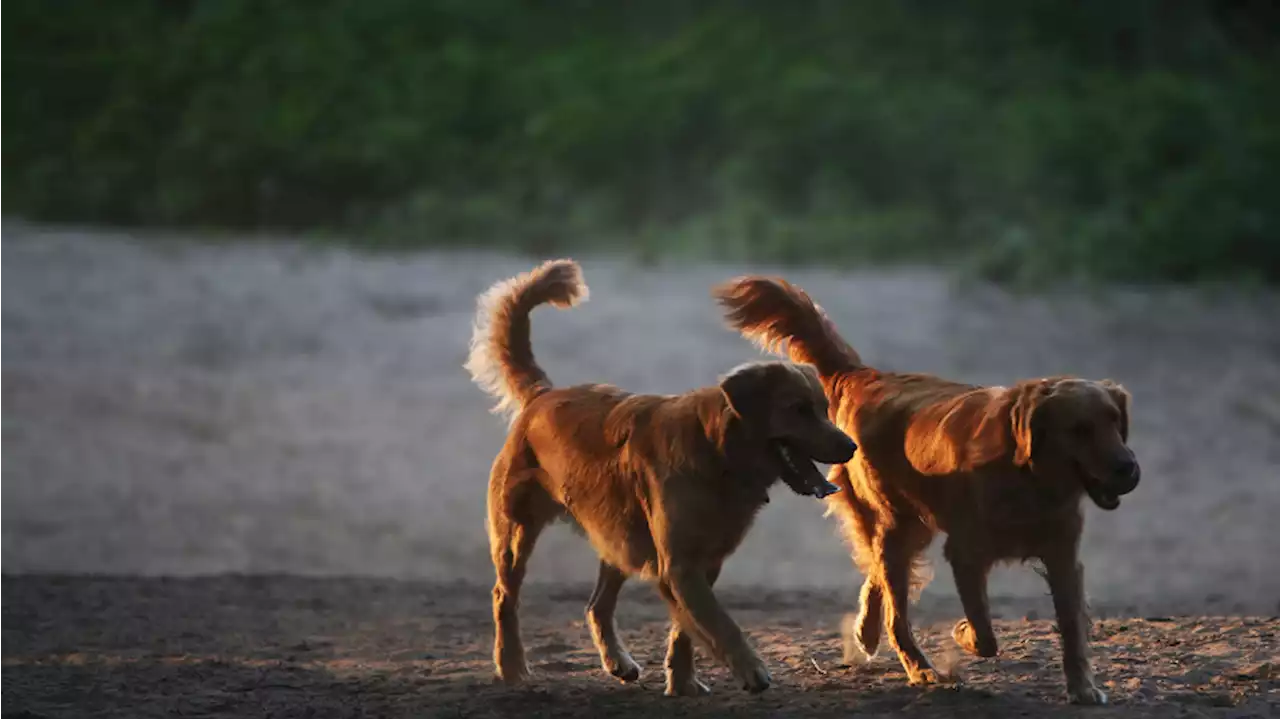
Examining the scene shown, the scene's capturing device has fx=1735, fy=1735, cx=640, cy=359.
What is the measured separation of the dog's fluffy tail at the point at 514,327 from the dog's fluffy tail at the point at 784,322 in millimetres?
744

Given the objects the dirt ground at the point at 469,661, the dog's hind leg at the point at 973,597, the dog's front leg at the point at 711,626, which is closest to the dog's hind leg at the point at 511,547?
the dirt ground at the point at 469,661

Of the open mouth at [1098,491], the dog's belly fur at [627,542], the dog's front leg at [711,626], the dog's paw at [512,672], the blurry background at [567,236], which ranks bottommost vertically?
the dog's paw at [512,672]

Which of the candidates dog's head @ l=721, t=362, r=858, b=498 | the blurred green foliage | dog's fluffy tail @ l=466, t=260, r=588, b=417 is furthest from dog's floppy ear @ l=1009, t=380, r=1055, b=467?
the blurred green foliage

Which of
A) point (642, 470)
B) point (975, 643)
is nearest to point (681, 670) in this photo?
point (642, 470)

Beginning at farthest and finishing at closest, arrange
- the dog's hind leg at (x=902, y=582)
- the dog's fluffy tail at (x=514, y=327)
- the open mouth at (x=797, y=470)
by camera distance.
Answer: the dog's fluffy tail at (x=514, y=327) → the dog's hind leg at (x=902, y=582) → the open mouth at (x=797, y=470)

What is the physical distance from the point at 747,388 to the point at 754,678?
3.47 ft

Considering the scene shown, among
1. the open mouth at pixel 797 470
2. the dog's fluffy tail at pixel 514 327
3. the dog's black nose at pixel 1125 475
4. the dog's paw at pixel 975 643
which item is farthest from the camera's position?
the dog's fluffy tail at pixel 514 327

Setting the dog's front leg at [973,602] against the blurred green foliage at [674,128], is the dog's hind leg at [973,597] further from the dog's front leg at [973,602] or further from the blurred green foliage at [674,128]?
the blurred green foliage at [674,128]

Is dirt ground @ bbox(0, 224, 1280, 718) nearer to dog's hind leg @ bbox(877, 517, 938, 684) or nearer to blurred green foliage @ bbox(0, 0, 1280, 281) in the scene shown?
dog's hind leg @ bbox(877, 517, 938, 684)

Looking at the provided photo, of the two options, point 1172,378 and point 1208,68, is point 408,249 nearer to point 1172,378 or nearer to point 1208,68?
point 1172,378

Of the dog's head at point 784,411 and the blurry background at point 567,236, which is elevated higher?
the blurry background at point 567,236

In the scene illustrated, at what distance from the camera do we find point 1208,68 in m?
30.8

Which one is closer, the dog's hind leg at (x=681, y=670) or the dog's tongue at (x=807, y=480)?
the dog's tongue at (x=807, y=480)

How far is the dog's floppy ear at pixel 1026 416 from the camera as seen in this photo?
621 cm
